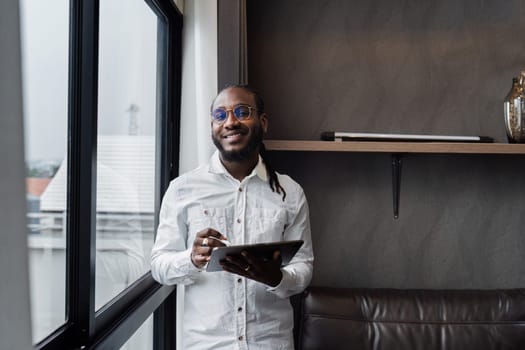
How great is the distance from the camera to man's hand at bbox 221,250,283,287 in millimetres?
1058

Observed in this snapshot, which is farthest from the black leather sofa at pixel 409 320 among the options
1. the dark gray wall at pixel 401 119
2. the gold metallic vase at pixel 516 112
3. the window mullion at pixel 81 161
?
the window mullion at pixel 81 161

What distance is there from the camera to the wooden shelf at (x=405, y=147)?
6.06 feet

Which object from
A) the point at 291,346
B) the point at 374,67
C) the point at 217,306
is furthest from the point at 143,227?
the point at 374,67

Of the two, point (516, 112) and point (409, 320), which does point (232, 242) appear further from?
point (516, 112)

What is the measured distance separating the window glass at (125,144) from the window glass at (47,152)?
0.73 feet

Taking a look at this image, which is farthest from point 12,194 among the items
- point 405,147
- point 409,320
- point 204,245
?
point 409,320

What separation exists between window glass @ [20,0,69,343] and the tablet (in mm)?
350

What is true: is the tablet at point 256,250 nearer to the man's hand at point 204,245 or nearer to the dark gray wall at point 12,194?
the man's hand at point 204,245

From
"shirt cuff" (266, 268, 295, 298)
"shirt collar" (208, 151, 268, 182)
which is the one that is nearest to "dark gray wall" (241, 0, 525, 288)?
"shirt collar" (208, 151, 268, 182)

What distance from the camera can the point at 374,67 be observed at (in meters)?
2.12

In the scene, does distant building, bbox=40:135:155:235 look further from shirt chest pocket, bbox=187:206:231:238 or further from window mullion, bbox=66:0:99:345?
shirt chest pocket, bbox=187:206:231:238

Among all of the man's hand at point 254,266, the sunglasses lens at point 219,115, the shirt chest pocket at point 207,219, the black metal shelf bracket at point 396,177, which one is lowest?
the man's hand at point 254,266

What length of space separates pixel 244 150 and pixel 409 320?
1.10 metres

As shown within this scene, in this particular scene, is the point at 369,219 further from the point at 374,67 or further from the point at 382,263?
the point at 374,67
